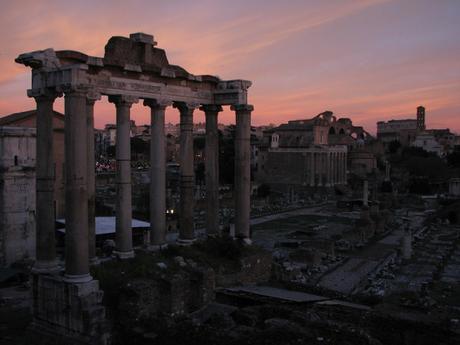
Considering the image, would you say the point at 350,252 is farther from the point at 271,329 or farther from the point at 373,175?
the point at 373,175

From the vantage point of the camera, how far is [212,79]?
54.2 feet

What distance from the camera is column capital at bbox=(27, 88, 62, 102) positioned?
11836 millimetres

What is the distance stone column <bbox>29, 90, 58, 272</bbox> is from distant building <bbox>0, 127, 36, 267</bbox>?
12374mm

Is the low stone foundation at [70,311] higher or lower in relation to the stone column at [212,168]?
lower

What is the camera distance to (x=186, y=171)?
16.0 meters

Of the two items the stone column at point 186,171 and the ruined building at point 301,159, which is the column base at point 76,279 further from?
the ruined building at point 301,159

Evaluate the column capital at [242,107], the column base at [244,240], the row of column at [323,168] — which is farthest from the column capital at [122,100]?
the row of column at [323,168]

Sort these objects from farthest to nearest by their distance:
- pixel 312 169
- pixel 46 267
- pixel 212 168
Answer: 1. pixel 312 169
2. pixel 212 168
3. pixel 46 267

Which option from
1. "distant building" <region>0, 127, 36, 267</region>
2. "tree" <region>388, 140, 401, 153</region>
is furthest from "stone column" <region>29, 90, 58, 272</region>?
"tree" <region>388, 140, 401, 153</region>

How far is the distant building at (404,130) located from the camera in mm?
150125

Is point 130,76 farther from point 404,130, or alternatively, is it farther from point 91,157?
point 404,130

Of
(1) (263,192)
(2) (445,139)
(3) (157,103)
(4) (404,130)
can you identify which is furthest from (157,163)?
(4) (404,130)

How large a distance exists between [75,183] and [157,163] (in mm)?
4105

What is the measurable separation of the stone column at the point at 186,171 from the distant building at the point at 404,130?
5193 inches
